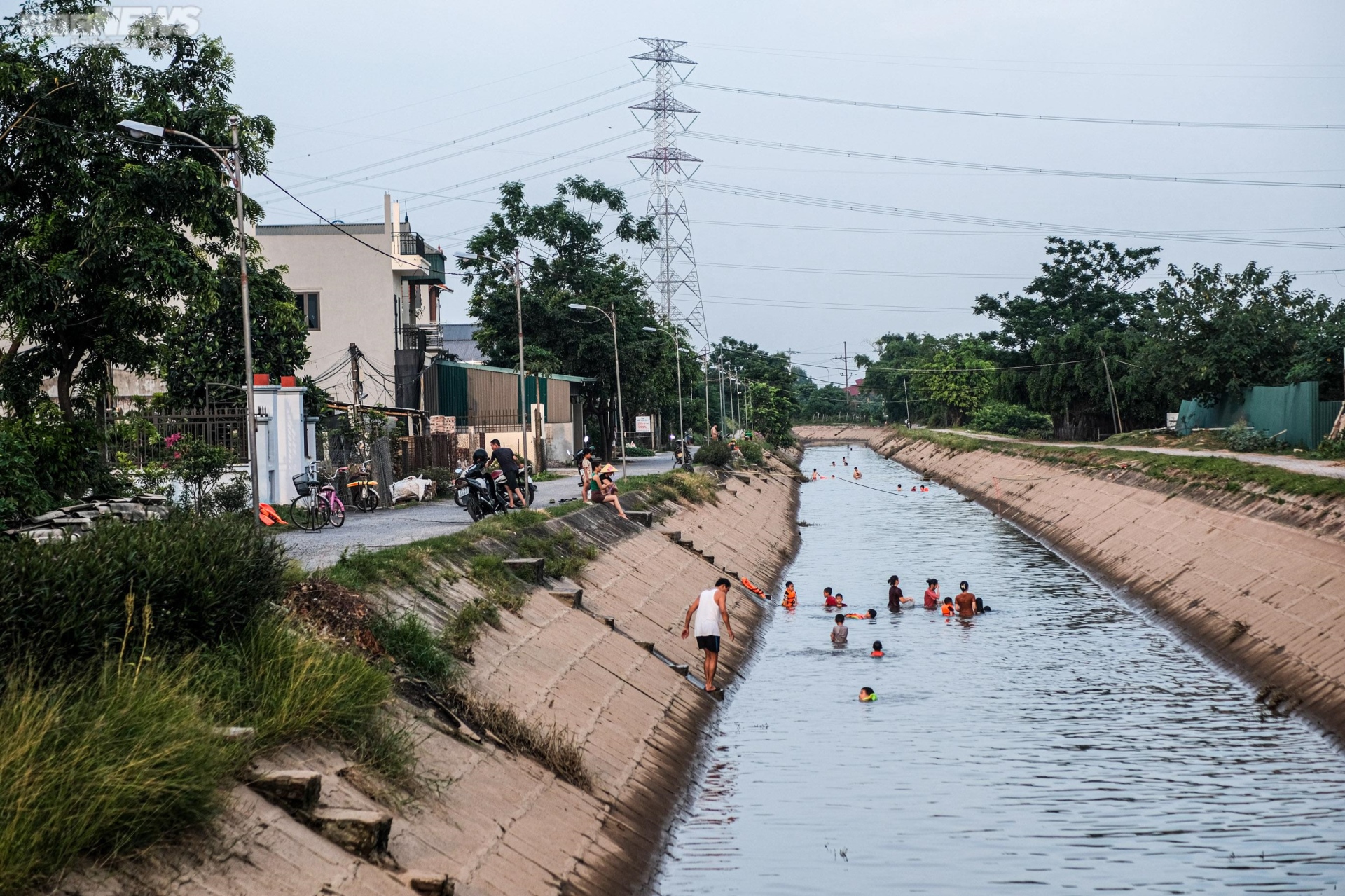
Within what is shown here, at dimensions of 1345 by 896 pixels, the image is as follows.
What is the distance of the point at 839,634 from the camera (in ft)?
96.9

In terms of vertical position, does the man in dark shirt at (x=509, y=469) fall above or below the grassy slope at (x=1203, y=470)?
above

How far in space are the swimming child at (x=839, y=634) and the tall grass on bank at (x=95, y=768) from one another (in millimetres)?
21007

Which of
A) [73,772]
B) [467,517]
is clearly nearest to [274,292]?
[467,517]

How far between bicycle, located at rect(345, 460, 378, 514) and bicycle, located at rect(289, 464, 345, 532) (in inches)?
172

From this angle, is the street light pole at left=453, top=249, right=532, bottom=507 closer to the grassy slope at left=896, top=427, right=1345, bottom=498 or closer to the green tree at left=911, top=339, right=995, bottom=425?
the grassy slope at left=896, top=427, right=1345, bottom=498

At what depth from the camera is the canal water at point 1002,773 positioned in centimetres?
1487

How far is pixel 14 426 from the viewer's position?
73.6 feet

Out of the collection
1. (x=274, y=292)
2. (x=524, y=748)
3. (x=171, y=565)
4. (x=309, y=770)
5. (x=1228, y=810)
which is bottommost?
(x=1228, y=810)

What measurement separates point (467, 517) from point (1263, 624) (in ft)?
57.3

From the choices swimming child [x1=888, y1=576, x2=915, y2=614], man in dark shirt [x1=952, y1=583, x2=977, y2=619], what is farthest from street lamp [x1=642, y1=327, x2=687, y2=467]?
man in dark shirt [x1=952, y1=583, x2=977, y2=619]

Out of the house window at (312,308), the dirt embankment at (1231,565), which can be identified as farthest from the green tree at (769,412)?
the house window at (312,308)

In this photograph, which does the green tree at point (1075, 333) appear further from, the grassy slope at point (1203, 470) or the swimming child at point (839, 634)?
the swimming child at point (839, 634)

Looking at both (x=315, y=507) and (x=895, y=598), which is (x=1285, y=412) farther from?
(x=315, y=507)

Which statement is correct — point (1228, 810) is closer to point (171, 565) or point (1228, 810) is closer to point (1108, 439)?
point (171, 565)
